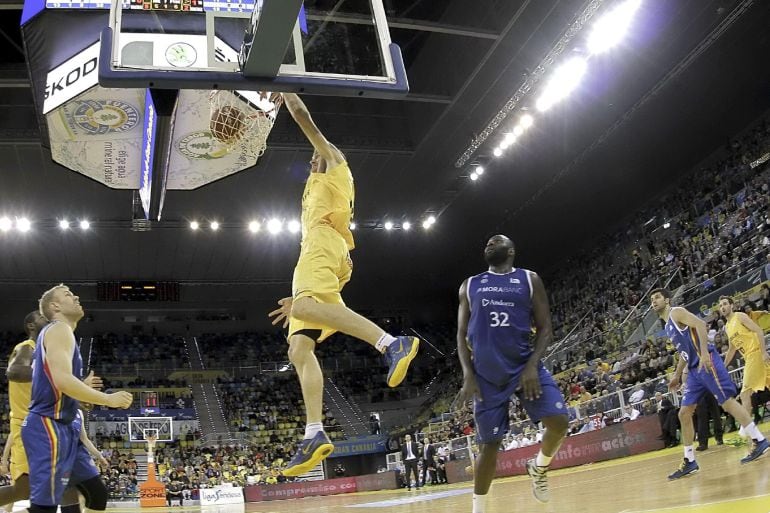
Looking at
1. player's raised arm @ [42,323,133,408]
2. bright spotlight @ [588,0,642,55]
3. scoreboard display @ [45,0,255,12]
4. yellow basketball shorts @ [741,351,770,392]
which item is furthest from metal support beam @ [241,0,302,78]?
bright spotlight @ [588,0,642,55]

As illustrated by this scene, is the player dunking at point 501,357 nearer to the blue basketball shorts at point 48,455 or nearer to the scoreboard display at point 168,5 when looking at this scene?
the blue basketball shorts at point 48,455

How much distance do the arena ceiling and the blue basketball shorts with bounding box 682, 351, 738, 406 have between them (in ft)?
30.3

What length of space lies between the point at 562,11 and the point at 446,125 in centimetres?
510

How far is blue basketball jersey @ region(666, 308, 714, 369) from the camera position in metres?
7.34

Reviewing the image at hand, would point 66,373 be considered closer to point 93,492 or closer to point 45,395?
point 45,395

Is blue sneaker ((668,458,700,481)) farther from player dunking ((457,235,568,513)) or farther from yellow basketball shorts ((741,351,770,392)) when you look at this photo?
yellow basketball shorts ((741,351,770,392))

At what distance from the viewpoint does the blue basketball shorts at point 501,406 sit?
451 centimetres

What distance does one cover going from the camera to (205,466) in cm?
2430

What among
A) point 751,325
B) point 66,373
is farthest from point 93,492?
point 751,325

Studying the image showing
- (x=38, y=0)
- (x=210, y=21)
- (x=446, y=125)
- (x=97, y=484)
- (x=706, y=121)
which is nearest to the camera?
(x=97, y=484)

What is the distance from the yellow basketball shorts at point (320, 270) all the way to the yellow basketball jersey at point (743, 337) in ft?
22.4

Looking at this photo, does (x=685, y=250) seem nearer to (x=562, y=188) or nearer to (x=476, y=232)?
(x=562, y=188)

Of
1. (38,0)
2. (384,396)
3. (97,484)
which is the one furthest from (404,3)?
(384,396)

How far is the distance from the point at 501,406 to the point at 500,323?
54cm
